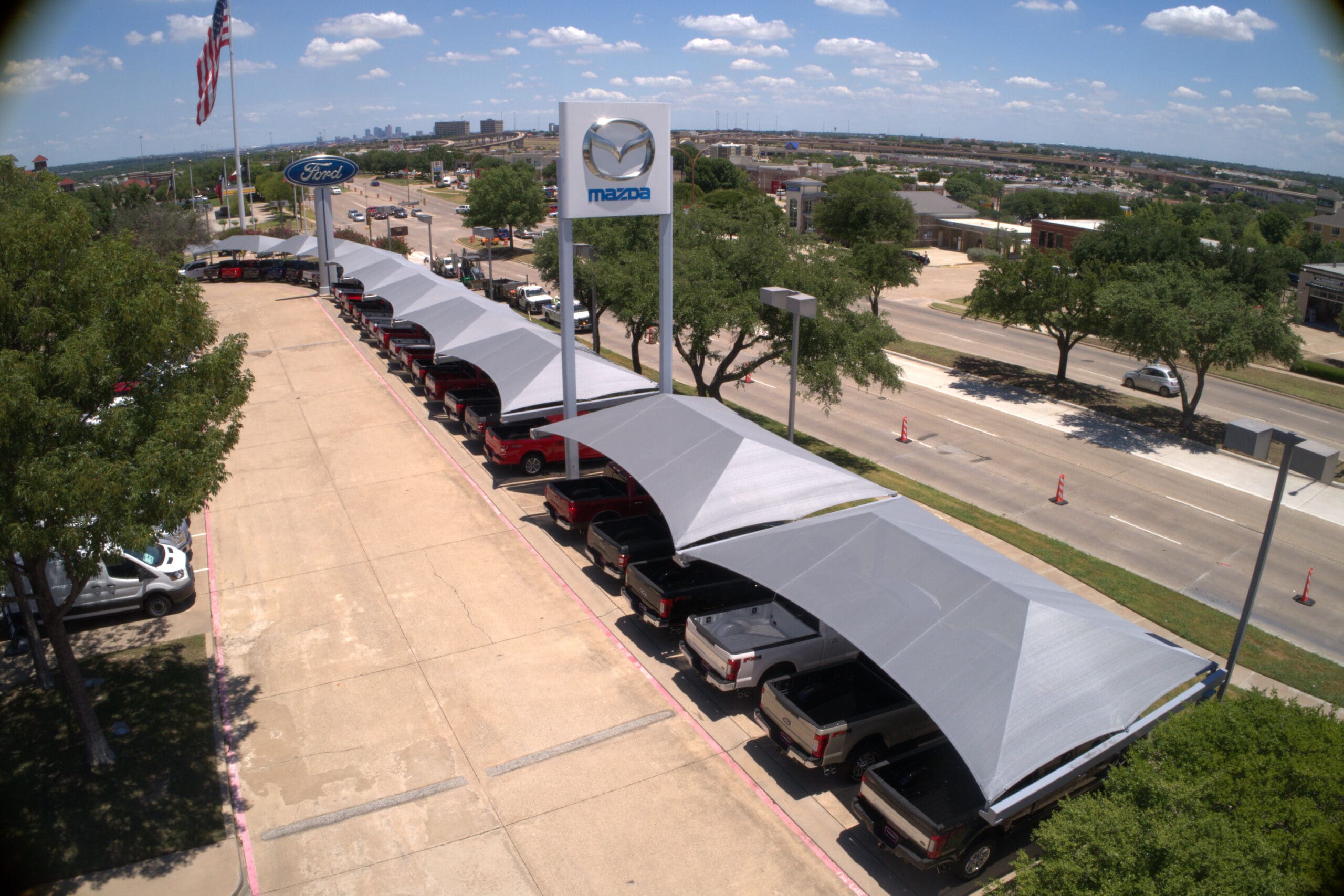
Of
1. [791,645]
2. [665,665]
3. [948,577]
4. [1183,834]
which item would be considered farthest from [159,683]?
[1183,834]

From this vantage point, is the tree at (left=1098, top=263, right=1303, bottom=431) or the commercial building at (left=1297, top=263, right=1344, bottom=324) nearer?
the tree at (left=1098, top=263, right=1303, bottom=431)

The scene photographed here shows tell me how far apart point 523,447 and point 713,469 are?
22.9 ft

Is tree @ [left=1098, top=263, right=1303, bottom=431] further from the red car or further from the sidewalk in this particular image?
the red car

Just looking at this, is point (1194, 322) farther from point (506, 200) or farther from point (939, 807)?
point (506, 200)

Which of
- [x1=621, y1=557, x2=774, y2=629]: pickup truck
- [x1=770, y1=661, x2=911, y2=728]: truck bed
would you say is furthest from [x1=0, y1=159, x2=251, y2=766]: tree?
[x1=770, y1=661, x2=911, y2=728]: truck bed

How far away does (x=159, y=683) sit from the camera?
42.2 feet

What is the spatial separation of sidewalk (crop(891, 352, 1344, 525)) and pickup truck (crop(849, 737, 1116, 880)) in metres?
17.6

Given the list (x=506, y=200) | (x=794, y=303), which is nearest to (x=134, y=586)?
(x=794, y=303)

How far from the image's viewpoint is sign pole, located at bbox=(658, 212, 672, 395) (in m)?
20.3

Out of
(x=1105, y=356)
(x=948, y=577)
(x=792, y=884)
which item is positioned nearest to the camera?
(x=792, y=884)

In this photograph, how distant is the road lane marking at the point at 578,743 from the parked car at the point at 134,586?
725cm

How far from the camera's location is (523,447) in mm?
21375

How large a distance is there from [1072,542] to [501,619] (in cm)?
1485

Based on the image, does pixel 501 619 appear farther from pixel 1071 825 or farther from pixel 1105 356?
pixel 1105 356
